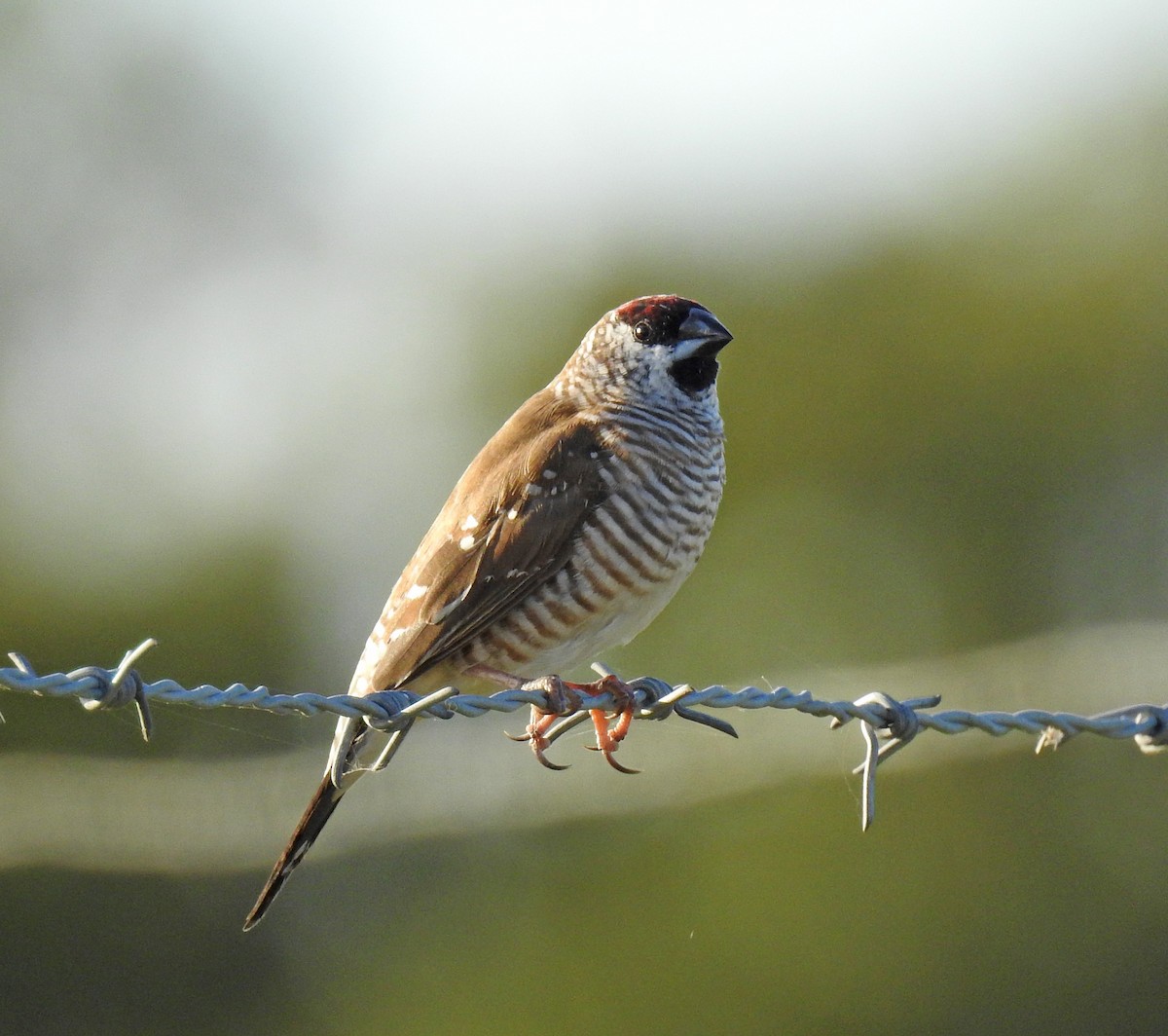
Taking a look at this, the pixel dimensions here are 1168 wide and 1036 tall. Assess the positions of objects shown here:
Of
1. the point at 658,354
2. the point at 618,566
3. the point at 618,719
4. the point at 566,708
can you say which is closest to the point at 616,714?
the point at 566,708

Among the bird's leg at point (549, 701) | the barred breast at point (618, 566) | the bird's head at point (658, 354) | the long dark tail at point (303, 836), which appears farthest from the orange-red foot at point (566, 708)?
the bird's head at point (658, 354)

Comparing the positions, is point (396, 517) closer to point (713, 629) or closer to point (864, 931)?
point (713, 629)

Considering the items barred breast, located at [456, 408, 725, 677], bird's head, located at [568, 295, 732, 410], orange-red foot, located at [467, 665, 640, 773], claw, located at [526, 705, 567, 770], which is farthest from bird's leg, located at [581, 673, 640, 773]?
bird's head, located at [568, 295, 732, 410]

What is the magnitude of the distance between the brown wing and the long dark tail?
0.41 meters

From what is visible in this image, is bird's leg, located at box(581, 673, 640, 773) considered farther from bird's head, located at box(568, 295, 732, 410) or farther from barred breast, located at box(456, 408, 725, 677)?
bird's head, located at box(568, 295, 732, 410)

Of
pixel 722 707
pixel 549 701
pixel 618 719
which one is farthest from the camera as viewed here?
pixel 618 719

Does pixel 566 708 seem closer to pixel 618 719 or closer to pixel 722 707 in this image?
pixel 618 719

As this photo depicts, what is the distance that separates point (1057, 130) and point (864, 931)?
1981cm

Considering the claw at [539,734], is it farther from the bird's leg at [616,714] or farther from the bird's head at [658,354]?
the bird's head at [658,354]

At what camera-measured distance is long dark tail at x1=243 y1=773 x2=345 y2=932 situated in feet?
16.2

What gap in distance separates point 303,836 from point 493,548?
107 centimetres

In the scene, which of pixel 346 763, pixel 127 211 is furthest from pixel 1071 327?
pixel 346 763

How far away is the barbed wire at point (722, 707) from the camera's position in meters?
3.41

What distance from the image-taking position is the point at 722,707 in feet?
12.4
